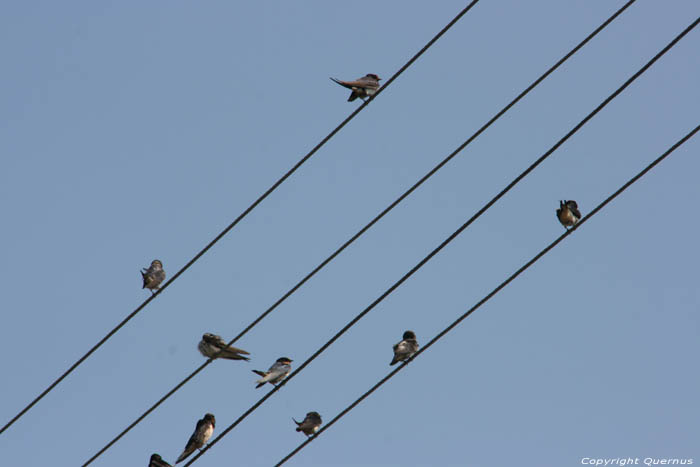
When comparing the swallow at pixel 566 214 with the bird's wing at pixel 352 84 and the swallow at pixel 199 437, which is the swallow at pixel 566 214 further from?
the swallow at pixel 199 437

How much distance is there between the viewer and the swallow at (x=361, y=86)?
749 inches

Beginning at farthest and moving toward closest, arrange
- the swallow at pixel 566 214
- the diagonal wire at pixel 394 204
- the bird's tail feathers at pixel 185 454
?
the swallow at pixel 566 214 → the bird's tail feathers at pixel 185 454 → the diagonal wire at pixel 394 204

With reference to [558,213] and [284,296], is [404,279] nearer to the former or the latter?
[284,296]

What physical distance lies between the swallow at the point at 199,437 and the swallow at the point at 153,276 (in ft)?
12.9

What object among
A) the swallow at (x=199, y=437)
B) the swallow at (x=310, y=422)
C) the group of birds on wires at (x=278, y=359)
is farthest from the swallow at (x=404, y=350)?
the swallow at (x=199, y=437)

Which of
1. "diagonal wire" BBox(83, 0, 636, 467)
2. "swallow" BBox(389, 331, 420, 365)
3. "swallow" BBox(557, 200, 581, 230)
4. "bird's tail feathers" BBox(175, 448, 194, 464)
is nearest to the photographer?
"diagonal wire" BBox(83, 0, 636, 467)

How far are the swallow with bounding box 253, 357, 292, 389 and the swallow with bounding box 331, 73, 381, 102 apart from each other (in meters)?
4.15

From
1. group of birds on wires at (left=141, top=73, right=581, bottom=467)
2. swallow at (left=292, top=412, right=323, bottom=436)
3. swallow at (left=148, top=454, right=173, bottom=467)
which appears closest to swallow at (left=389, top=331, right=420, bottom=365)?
group of birds on wires at (left=141, top=73, right=581, bottom=467)

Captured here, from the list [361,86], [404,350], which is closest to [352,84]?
[361,86]

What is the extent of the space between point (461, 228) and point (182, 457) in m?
8.35

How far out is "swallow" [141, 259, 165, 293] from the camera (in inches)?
824

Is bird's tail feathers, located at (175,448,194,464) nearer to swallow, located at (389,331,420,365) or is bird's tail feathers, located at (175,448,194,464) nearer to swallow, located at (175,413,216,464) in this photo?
swallow, located at (175,413,216,464)

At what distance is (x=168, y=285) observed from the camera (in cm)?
1105

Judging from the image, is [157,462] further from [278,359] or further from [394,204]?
[394,204]
